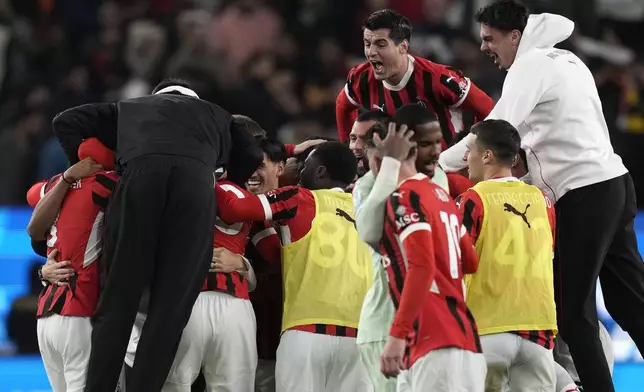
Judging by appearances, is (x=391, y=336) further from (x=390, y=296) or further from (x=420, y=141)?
(x=420, y=141)

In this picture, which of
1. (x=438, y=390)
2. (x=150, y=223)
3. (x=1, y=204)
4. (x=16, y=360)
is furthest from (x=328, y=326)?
(x=1, y=204)

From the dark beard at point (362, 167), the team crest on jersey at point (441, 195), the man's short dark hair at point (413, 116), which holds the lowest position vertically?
the team crest on jersey at point (441, 195)

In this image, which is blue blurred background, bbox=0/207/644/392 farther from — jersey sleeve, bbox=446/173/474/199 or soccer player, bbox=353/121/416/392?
soccer player, bbox=353/121/416/392

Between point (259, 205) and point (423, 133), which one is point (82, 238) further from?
point (423, 133)

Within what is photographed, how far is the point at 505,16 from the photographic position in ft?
23.4

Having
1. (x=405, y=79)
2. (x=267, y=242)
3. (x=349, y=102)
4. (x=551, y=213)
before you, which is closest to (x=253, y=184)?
(x=267, y=242)

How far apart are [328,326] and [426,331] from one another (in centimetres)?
146

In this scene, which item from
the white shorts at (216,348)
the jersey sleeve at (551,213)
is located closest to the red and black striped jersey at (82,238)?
the white shorts at (216,348)

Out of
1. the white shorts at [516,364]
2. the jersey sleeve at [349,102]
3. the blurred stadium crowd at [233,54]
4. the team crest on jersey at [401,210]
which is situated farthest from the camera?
the blurred stadium crowd at [233,54]

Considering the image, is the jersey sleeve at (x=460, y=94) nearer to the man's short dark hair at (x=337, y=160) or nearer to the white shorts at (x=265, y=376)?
the man's short dark hair at (x=337, y=160)

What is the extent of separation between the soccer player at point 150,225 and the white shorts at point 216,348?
188mm

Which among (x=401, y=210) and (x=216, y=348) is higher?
(x=401, y=210)

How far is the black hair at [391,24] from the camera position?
766 cm

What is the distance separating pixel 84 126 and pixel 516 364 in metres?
2.44
